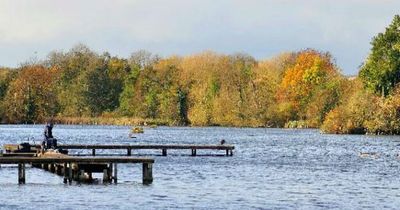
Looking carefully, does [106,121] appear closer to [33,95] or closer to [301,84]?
[33,95]

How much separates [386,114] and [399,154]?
46.4 meters

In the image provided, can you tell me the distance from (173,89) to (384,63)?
50.6 meters

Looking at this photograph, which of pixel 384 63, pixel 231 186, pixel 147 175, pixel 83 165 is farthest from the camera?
pixel 384 63

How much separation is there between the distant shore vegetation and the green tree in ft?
63.0

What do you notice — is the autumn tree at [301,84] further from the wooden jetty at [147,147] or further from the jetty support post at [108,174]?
the jetty support post at [108,174]

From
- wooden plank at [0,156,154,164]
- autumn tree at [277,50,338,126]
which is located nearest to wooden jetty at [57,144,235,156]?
wooden plank at [0,156,154,164]

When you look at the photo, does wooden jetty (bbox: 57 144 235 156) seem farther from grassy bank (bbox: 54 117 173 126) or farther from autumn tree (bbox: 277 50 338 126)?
grassy bank (bbox: 54 117 173 126)

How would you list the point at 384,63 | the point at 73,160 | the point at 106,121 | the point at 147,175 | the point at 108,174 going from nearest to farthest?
the point at 73,160 < the point at 108,174 < the point at 147,175 < the point at 384,63 < the point at 106,121

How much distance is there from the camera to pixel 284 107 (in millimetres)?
172375

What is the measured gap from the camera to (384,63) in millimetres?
139875

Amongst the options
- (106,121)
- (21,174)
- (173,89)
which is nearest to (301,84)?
(173,89)

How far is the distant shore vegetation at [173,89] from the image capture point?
6855 inches

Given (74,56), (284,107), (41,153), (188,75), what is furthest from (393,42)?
(41,153)

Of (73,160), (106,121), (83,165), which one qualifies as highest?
(106,121)
